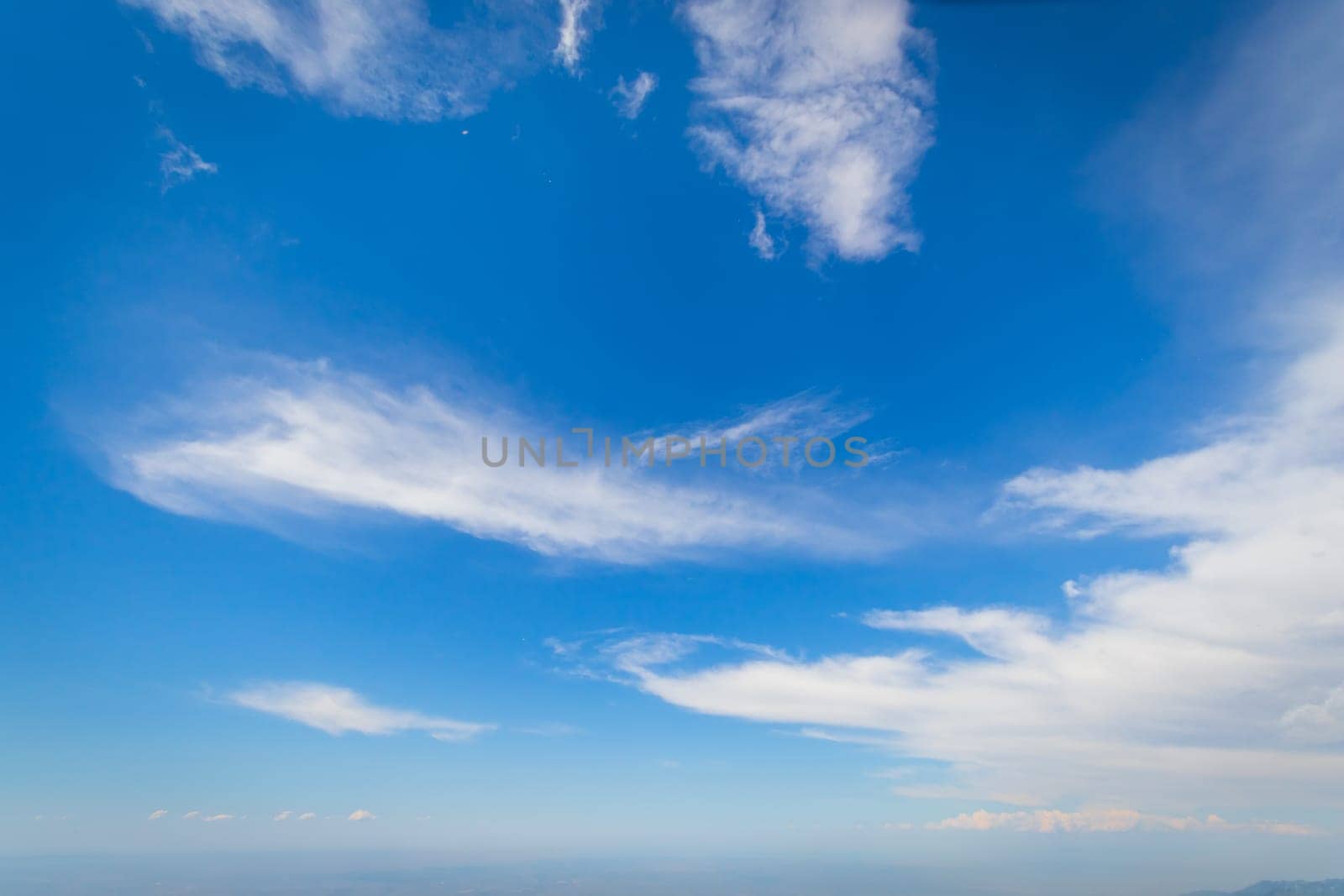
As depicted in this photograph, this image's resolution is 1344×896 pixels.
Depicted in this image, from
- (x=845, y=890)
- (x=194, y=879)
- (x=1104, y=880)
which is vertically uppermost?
(x=194, y=879)

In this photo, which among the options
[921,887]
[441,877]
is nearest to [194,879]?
[441,877]

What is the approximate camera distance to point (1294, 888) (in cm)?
10231

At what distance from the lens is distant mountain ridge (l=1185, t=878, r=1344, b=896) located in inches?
3905

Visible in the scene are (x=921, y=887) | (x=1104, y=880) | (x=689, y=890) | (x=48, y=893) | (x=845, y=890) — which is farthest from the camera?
(x=1104, y=880)

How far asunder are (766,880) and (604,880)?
155 ft

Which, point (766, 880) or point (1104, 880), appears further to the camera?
point (1104, 880)

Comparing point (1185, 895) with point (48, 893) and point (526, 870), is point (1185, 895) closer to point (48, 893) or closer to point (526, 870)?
point (526, 870)

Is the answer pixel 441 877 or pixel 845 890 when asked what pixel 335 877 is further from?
pixel 845 890

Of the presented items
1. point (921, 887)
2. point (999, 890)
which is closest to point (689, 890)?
point (921, 887)

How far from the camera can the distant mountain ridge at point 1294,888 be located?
99.2 metres

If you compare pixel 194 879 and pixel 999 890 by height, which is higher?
pixel 194 879

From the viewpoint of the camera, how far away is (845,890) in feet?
502

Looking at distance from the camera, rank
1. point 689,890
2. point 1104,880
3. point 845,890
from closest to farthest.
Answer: point 689,890
point 845,890
point 1104,880

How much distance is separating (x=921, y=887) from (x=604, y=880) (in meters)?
88.6
